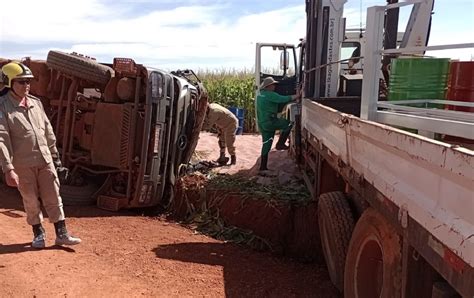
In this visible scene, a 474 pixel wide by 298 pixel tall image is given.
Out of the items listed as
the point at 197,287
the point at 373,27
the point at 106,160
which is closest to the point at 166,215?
the point at 106,160

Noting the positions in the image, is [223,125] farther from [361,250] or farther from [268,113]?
[361,250]

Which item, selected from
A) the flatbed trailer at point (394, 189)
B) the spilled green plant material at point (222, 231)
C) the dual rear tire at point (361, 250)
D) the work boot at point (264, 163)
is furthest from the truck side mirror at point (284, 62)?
the dual rear tire at point (361, 250)

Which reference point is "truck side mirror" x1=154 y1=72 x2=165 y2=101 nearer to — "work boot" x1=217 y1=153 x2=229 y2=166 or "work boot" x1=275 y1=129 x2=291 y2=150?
"work boot" x1=217 y1=153 x2=229 y2=166

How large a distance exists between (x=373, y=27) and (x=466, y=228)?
234 cm

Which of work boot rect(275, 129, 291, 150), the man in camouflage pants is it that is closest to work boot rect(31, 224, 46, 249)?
the man in camouflage pants

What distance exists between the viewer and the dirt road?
15.4 ft

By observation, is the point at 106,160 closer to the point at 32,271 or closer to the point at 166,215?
the point at 166,215

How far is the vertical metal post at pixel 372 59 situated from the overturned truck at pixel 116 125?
383 cm

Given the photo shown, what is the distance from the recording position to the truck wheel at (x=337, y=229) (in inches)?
174

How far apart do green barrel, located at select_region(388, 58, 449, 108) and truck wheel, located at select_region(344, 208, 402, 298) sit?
112 centimetres

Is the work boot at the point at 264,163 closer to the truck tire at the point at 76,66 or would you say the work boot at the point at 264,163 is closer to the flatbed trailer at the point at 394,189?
the flatbed trailer at the point at 394,189

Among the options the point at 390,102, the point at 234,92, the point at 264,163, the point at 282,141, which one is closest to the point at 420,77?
the point at 390,102

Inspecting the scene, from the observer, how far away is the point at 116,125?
7.50 m

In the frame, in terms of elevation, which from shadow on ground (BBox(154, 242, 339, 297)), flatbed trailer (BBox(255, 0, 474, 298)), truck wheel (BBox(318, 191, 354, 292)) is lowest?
shadow on ground (BBox(154, 242, 339, 297))
